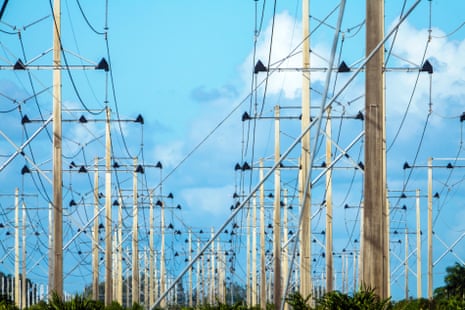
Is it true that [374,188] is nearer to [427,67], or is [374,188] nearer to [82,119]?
[427,67]

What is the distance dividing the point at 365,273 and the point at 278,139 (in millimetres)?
34683

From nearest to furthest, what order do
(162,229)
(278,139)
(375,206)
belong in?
1. (375,206)
2. (278,139)
3. (162,229)

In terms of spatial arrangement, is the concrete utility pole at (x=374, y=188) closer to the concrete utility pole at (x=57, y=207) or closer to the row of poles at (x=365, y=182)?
the row of poles at (x=365, y=182)

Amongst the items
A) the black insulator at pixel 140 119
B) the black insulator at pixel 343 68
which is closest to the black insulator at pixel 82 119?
the black insulator at pixel 140 119

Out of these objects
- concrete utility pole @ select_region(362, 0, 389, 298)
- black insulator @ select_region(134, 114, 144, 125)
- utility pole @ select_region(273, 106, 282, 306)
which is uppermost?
black insulator @ select_region(134, 114, 144, 125)

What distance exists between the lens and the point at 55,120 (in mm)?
33375

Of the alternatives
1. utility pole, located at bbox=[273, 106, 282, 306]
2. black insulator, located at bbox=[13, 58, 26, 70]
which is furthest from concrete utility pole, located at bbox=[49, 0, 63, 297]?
utility pole, located at bbox=[273, 106, 282, 306]

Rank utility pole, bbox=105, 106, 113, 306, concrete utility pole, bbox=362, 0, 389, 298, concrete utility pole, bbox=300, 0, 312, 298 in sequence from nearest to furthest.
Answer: concrete utility pole, bbox=362, 0, 389, 298 < concrete utility pole, bbox=300, 0, 312, 298 < utility pole, bbox=105, 106, 113, 306

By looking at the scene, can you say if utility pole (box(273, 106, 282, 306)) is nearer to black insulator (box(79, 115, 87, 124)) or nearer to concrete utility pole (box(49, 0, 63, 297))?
black insulator (box(79, 115, 87, 124))

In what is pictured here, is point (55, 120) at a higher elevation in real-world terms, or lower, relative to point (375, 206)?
higher

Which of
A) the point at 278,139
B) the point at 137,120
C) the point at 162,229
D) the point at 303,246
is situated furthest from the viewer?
the point at 162,229

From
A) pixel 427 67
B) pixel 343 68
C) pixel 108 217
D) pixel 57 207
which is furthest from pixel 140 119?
pixel 343 68

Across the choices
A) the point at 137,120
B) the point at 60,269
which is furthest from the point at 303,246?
the point at 137,120

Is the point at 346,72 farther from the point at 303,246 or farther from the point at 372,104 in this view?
the point at 372,104
